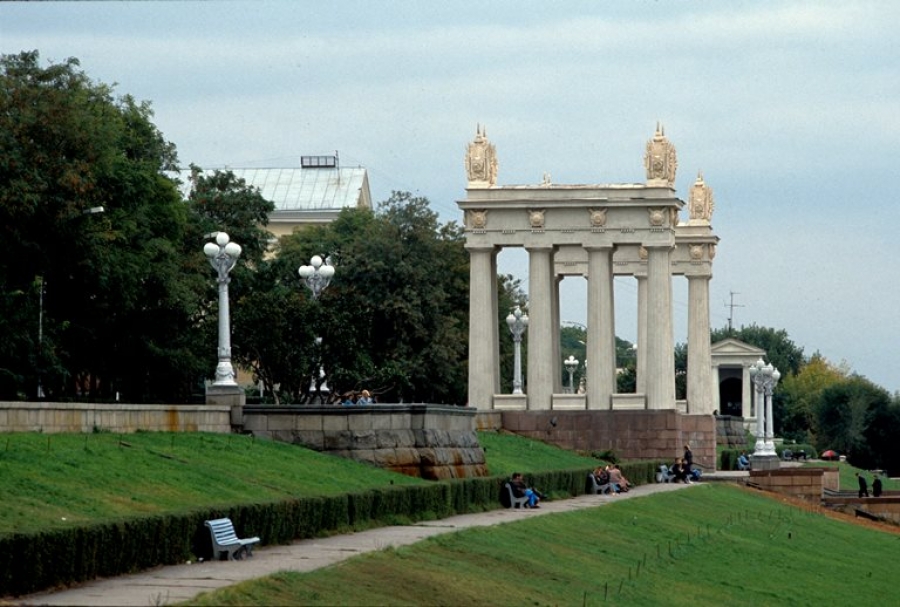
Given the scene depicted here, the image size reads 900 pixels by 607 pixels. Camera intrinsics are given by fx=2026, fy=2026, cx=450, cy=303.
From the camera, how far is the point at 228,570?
24219 mm

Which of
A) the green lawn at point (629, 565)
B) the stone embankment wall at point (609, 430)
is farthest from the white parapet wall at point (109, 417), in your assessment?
the stone embankment wall at point (609, 430)

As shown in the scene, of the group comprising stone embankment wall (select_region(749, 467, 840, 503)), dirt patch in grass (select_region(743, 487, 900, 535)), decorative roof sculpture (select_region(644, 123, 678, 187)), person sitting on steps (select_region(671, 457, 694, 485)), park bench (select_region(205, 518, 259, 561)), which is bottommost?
dirt patch in grass (select_region(743, 487, 900, 535))

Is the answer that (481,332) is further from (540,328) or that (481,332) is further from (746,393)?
(746,393)

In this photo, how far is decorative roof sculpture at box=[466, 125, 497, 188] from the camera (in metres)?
77.3

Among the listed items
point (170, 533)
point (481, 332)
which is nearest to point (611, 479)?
point (481, 332)

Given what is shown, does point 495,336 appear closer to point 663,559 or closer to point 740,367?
point 663,559

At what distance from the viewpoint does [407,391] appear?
8425 centimetres

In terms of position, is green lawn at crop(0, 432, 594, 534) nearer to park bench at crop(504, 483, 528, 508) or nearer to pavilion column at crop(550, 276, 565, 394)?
park bench at crop(504, 483, 528, 508)

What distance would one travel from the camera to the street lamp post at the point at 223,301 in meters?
43.6

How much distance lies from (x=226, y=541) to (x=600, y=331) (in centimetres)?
5271

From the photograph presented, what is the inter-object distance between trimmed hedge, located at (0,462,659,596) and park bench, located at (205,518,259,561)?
0.11m

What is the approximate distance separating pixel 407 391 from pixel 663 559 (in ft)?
151

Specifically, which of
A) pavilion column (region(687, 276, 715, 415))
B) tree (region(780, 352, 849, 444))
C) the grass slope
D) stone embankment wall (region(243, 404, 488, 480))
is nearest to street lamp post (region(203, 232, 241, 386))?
stone embankment wall (region(243, 404, 488, 480))

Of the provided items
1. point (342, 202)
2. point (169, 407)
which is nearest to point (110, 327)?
point (169, 407)
